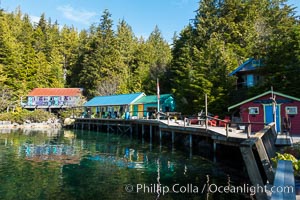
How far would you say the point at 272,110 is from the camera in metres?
19.9

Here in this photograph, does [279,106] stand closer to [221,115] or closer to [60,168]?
[221,115]

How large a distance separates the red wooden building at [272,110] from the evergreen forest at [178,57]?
2.50 m

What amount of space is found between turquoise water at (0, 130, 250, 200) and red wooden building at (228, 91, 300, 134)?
626 centimetres

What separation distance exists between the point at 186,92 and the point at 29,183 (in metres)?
20.1

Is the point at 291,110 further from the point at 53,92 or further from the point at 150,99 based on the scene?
the point at 53,92

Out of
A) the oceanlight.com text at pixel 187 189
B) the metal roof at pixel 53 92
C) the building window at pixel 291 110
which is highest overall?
the metal roof at pixel 53 92

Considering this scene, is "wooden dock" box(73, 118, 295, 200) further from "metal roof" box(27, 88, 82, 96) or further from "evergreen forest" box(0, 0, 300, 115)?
"metal roof" box(27, 88, 82, 96)

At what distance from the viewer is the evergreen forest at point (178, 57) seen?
80.7ft

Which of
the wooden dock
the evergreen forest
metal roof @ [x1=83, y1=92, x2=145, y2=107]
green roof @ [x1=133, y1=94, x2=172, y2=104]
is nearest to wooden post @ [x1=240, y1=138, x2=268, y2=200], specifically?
the wooden dock

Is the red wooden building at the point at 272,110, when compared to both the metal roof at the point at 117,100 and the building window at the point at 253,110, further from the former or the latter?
the metal roof at the point at 117,100

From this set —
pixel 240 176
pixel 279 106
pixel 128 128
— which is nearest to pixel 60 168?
pixel 240 176

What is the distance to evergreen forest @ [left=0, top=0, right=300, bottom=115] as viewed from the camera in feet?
80.7

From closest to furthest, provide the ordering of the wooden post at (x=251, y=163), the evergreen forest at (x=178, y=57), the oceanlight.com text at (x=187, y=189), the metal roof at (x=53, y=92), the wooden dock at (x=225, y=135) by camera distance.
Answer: the wooden post at (x=251, y=163), the wooden dock at (x=225, y=135), the oceanlight.com text at (x=187, y=189), the evergreen forest at (x=178, y=57), the metal roof at (x=53, y=92)

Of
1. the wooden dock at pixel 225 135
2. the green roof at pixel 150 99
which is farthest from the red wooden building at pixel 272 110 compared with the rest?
the green roof at pixel 150 99
